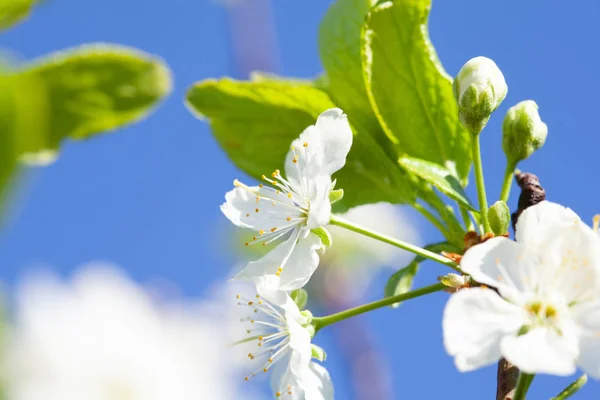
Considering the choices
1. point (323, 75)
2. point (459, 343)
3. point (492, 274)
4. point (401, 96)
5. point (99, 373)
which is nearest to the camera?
point (99, 373)

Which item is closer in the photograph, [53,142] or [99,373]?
[99,373]

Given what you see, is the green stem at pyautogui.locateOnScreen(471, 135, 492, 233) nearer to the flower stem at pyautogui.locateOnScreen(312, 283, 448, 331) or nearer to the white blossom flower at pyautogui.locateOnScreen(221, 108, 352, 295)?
the flower stem at pyautogui.locateOnScreen(312, 283, 448, 331)

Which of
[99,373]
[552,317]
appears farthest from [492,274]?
[99,373]

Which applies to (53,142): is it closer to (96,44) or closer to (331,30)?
(96,44)

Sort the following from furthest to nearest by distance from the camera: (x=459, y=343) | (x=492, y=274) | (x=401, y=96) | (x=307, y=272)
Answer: (x=401, y=96) < (x=307, y=272) < (x=492, y=274) < (x=459, y=343)

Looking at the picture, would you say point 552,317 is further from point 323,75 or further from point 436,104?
point 323,75

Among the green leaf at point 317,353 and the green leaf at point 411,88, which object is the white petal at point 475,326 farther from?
the green leaf at point 411,88

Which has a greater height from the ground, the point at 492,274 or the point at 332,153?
the point at 332,153

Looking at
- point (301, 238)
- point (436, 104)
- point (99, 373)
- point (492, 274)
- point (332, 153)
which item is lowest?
point (99, 373)
